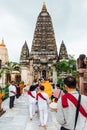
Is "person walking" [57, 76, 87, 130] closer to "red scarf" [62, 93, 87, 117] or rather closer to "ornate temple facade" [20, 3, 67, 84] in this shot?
"red scarf" [62, 93, 87, 117]

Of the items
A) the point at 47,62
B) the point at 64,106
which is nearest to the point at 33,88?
the point at 64,106

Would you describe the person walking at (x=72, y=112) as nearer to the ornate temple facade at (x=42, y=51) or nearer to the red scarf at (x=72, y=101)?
the red scarf at (x=72, y=101)

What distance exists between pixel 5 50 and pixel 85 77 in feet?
118

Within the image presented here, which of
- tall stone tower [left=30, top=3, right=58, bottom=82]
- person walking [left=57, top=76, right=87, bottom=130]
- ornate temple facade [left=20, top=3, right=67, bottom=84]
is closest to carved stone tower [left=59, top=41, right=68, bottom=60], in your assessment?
ornate temple facade [left=20, top=3, right=67, bottom=84]

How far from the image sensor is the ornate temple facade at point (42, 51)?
2557 inches

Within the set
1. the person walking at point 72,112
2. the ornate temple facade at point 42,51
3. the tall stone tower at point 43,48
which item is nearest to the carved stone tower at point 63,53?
the ornate temple facade at point 42,51

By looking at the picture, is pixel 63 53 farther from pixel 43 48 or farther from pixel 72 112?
pixel 72 112

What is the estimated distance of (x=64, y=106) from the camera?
3.89 metres

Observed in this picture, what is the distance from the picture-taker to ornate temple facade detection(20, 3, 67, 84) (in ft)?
213

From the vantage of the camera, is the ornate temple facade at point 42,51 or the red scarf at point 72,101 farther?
the ornate temple facade at point 42,51

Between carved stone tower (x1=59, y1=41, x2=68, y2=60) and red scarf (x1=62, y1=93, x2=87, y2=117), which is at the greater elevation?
carved stone tower (x1=59, y1=41, x2=68, y2=60)

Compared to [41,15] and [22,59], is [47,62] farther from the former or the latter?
[41,15]

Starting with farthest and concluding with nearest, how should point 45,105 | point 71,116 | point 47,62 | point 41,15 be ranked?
point 41,15 → point 47,62 → point 45,105 → point 71,116

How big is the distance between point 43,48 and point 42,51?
782mm
